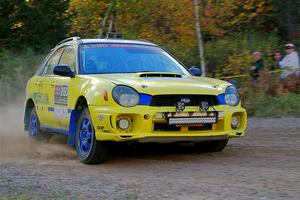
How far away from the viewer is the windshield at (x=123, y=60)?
28.3 feet

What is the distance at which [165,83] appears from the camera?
7762mm

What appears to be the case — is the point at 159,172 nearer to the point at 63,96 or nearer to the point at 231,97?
the point at 231,97

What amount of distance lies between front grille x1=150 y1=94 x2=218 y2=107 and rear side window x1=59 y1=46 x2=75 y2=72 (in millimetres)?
1720

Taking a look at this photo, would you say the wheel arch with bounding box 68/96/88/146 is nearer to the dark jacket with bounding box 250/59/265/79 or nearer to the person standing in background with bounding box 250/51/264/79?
the dark jacket with bounding box 250/59/265/79

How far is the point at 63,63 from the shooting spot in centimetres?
940

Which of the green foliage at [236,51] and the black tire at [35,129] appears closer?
the black tire at [35,129]

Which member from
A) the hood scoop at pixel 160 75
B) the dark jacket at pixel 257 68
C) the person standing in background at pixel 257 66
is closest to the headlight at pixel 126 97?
the hood scoop at pixel 160 75

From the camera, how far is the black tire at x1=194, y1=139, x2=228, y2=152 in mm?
8547

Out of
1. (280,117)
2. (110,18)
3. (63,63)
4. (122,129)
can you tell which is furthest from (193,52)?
(122,129)

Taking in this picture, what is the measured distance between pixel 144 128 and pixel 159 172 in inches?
22.9

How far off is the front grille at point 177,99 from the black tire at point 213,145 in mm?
865

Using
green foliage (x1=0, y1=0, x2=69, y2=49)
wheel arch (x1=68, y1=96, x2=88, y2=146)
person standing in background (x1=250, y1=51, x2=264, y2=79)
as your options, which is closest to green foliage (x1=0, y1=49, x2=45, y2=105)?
green foliage (x1=0, y1=0, x2=69, y2=49)

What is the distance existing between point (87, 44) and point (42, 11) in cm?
1794

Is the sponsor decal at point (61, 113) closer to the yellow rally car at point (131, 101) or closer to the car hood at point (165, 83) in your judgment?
the yellow rally car at point (131, 101)
